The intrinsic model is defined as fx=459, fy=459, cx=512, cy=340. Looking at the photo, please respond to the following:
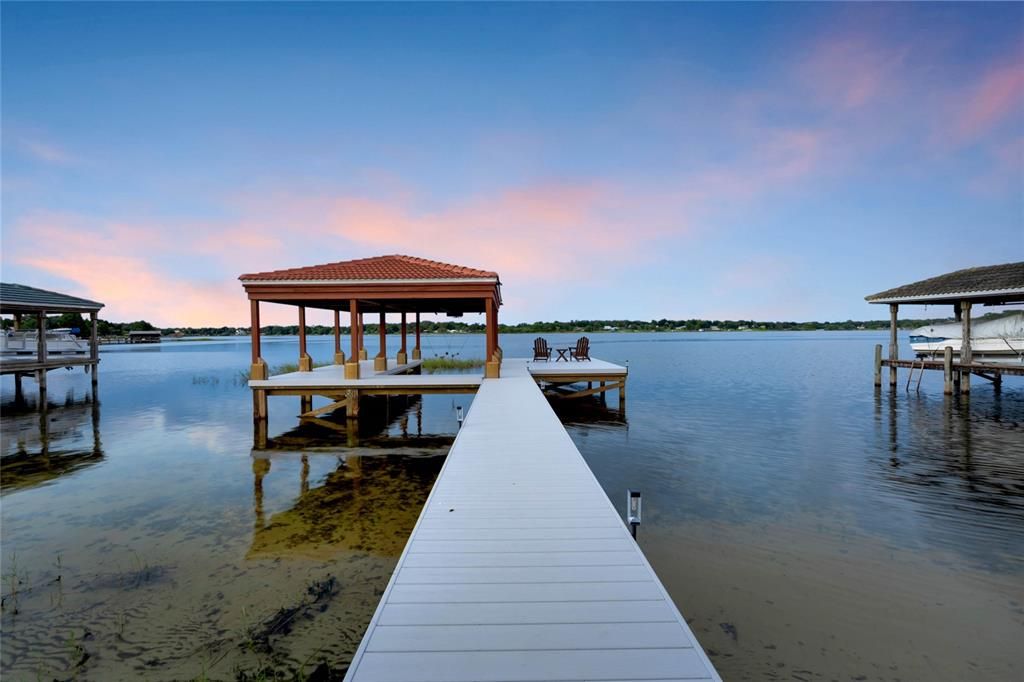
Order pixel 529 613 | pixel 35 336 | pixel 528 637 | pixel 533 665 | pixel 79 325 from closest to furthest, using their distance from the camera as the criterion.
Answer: pixel 533 665, pixel 528 637, pixel 529 613, pixel 35 336, pixel 79 325

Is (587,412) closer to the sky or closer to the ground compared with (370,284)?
closer to the ground

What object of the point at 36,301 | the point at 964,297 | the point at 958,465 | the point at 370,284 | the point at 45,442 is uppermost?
the point at 36,301

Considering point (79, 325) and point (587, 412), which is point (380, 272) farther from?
point (79, 325)

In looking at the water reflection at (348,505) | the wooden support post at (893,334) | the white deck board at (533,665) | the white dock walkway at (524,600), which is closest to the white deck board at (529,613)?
the white dock walkway at (524,600)

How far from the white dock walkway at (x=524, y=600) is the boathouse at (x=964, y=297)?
18696mm

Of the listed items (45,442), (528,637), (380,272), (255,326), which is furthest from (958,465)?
(45,442)

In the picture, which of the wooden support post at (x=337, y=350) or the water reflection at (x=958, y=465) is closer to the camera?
the water reflection at (x=958, y=465)

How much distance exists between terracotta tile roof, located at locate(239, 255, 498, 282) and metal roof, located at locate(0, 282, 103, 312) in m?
12.0

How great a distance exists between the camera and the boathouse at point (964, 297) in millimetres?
15344

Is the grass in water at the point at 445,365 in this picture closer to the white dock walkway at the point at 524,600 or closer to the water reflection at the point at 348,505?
the water reflection at the point at 348,505

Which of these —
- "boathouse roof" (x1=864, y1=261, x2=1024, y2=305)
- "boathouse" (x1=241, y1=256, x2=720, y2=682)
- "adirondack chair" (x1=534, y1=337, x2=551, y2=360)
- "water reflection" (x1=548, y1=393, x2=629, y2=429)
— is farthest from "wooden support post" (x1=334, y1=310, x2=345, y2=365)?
"boathouse roof" (x1=864, y1=261, x2=1024, y2=305)

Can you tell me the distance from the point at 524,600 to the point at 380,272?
1216 cm

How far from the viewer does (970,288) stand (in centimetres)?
1590

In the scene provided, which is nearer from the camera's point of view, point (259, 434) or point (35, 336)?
point (259, 434)
